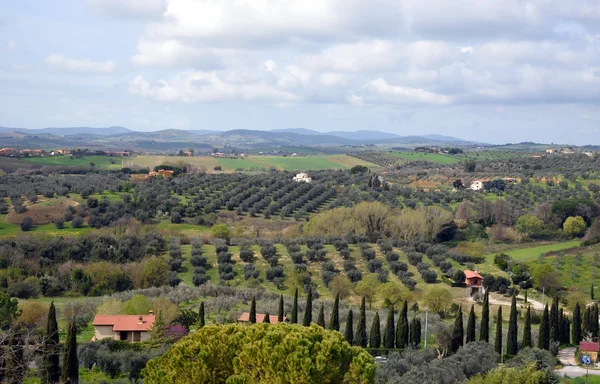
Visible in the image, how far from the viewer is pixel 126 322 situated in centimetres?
3359

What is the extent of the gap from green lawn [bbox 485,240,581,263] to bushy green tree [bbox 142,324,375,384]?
43799 mm

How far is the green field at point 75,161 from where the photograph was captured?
114 m

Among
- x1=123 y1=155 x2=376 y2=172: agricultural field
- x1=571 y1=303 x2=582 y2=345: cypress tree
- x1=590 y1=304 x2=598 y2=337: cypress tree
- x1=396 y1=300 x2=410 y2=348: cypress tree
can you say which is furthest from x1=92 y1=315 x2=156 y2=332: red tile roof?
x1=123 y1=155 x2=376 y2=172: agricultural field

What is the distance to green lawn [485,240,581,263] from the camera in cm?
6131

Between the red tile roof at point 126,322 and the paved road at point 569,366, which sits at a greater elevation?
the red tile roof at point 126,322

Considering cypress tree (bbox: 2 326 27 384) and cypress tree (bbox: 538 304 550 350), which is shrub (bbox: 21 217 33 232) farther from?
cypress tree (bbox: 538 304 550 350)

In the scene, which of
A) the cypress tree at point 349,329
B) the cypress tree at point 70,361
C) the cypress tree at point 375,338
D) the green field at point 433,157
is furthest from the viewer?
the green field at point 433,157

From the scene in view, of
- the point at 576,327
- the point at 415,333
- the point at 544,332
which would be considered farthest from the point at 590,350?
the point at 415,333

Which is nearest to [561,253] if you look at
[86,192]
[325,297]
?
[325,297]

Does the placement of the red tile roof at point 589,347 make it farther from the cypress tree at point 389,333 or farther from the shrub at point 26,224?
the shrub at point 26,224

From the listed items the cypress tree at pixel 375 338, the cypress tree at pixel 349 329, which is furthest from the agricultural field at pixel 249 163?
the cypress tree at pixel 375 338

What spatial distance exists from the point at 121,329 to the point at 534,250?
45.7 meters

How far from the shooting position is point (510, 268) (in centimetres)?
5419

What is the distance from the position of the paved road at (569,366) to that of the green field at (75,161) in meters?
93.0
